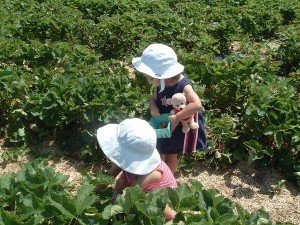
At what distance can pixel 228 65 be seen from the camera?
5473mm

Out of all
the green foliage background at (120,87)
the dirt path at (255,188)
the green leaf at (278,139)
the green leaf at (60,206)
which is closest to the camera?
the green leaf at (60,206)

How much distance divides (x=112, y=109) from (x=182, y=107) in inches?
43.4

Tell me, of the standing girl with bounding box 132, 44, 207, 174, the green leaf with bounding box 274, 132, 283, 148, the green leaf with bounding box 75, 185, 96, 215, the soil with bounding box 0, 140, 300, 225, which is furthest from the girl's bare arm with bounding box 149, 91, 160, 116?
the green leaf with bounding box 274, 132, 283, 148

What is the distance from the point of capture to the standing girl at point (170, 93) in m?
3.43

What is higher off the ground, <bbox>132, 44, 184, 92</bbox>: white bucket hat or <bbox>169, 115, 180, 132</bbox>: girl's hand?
<bbox>132, 44, 184, 92</bbox>: white bucket hat

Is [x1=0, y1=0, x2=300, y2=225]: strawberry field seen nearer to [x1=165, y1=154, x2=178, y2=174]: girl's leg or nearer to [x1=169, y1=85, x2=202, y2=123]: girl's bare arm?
[x1=165, y1=154, x2=178, y2=174]: girl's leg

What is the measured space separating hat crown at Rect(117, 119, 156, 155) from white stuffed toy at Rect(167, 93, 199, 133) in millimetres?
672

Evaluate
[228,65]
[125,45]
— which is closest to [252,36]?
[125,45]

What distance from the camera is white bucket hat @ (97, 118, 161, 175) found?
2.79 m

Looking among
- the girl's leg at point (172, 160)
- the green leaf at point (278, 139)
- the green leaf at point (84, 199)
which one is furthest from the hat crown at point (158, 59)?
the green leaf at point (278, 139)

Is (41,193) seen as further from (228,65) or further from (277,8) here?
(277,8)

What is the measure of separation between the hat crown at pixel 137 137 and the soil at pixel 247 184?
1.40 metres

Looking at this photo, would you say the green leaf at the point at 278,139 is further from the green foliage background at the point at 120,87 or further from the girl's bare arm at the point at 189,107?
the girl's bare arm at the point at 189,107

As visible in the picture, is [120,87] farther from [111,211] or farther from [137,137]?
[111,211]
